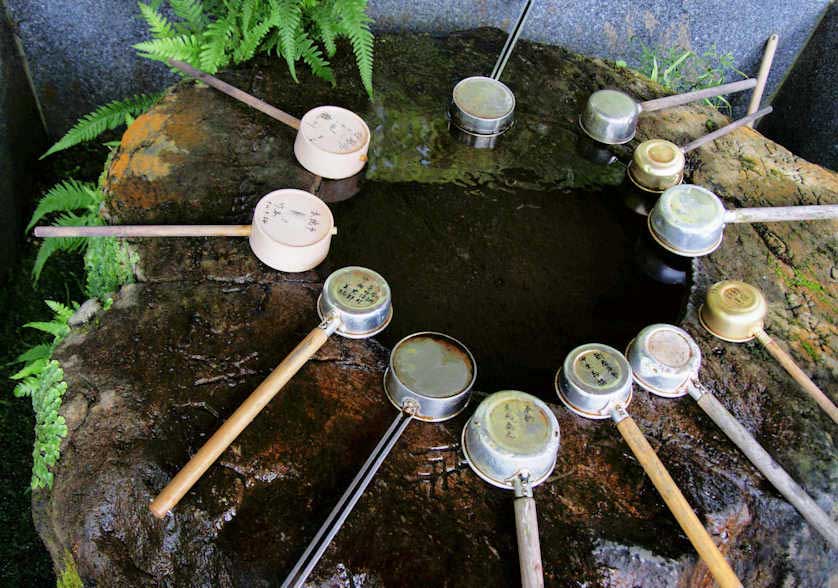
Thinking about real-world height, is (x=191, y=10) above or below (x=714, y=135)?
above

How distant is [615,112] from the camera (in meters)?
3.91

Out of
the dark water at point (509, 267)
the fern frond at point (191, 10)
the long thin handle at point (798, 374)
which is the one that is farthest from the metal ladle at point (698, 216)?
the fern frond at point (191, 10)

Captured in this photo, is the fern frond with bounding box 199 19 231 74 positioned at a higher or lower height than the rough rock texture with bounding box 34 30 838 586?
higher

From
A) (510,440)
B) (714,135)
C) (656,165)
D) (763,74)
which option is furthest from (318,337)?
(763,74)

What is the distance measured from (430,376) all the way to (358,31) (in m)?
1.97

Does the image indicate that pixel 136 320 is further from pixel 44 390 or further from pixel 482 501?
pixel 482 501

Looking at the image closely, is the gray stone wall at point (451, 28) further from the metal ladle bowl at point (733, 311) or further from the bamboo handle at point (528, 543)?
the bamboo handle at point (528, 543)

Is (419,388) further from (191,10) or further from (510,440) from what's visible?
(191,10)

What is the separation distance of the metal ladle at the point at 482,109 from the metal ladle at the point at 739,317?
1.50m

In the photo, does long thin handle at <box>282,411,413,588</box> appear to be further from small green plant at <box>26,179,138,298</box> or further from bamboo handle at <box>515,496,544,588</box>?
small green plant at <box>26,179,138,298</box>

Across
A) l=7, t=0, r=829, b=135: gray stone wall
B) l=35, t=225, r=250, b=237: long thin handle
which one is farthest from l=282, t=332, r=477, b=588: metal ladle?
l=7, t=0, r=829, b=135: gray stone wall

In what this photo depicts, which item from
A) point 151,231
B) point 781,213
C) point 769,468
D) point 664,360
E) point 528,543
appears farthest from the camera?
point 781,213

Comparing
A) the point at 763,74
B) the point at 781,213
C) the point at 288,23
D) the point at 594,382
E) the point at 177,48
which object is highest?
the point at 288,23

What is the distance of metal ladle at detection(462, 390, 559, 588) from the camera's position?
2.46 metres
